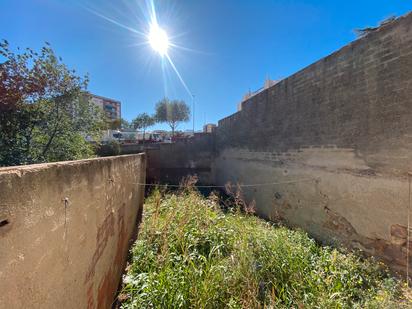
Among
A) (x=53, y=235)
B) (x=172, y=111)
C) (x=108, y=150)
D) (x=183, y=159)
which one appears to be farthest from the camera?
(x=172, y=111)

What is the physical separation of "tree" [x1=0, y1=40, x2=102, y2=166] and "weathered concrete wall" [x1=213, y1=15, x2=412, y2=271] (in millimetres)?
6226

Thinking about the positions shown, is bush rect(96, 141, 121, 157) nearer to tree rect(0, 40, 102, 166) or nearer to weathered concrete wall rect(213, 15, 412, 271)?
tree rect(0, 40, 102, 166)

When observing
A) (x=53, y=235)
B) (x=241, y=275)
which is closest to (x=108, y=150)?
(x=241, y=275)

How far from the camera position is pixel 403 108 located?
9.91 feet

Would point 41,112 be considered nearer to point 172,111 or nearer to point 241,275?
point 241,275

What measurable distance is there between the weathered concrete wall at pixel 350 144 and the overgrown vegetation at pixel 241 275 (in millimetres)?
762

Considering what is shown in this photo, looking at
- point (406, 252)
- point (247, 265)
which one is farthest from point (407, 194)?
point (247, 265)

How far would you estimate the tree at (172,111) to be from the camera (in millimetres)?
31812

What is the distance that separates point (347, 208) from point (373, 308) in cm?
203

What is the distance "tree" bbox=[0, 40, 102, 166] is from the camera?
17.8ft

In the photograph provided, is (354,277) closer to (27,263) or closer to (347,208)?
(347,208)

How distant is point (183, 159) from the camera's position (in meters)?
11.6

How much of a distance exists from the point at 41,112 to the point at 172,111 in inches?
1035

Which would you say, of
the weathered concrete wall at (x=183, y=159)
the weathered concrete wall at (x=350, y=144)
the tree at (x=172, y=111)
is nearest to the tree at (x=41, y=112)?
the weathered concrete wall at (x=183, y=159)
